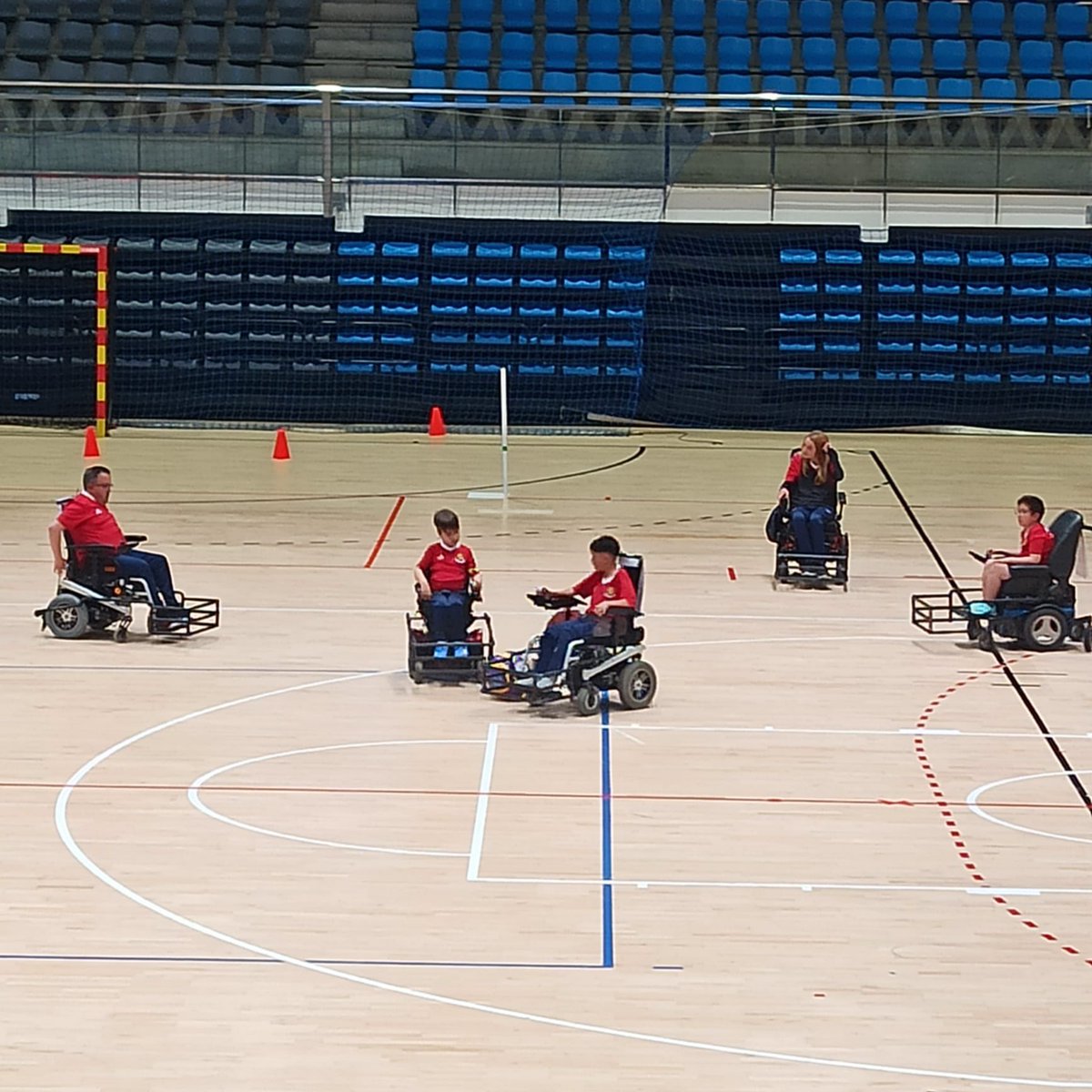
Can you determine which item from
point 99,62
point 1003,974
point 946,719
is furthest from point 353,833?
point 99,62

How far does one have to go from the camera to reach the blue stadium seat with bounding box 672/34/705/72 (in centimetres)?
3197

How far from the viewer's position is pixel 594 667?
1373 centimetres

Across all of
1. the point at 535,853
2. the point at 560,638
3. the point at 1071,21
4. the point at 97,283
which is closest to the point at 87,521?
the point at 560,638

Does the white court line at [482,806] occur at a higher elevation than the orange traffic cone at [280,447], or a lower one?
lower

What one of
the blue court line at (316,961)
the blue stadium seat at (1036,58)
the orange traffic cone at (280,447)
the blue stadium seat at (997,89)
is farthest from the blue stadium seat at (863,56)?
the blue court line at (316,961)

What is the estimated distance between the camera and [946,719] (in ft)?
45.1

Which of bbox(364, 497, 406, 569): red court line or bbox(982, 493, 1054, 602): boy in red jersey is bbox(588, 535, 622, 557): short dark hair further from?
bbox(364, 497, 406, 569): red court line

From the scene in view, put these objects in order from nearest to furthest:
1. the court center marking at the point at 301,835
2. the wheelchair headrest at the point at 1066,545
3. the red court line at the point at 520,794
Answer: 1. the court center marking at the point at 301,835
2. the red court line at the point at 520,794
3. the wheelchair headrest at the point at 1066,545

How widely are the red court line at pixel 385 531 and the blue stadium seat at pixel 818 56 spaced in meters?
12.4

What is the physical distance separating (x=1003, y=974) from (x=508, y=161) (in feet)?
67.1

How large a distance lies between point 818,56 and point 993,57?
2789mm

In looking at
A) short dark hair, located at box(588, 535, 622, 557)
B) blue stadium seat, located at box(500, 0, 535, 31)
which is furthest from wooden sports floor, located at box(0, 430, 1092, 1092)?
blue stadium seat, located at box(500, 0, 535, 31)

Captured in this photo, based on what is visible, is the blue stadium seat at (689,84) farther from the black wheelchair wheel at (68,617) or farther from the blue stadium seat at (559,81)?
the black wheelchair wheel at (68,617)

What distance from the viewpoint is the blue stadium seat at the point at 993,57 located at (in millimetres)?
A: 32125
